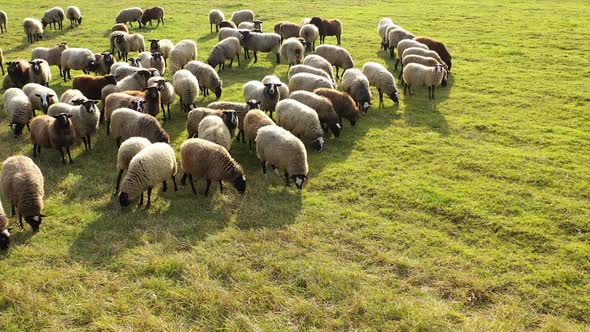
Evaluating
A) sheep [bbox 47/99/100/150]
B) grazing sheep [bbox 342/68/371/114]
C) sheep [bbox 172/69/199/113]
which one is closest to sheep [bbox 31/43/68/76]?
sheep [bbox 172/69/199/113]

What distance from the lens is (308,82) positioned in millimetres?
14266

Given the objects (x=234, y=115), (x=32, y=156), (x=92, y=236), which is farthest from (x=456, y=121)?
(x=32, y=156)

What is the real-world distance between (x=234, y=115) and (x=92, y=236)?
443 cm

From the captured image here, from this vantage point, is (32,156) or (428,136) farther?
(428,136)

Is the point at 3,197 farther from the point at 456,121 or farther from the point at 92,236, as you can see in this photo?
the point at 456,121

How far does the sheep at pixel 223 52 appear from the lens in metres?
18.2

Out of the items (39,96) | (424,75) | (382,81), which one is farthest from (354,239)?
(39,96)

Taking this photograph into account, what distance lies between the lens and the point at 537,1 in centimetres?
3403

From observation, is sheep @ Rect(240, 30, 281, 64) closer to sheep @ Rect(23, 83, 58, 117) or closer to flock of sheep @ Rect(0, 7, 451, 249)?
flock of sheep @ Rect(0, 7, 451, 249)

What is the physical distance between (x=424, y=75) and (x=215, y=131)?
809 centimetres

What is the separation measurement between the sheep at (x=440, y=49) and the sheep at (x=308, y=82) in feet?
21.8

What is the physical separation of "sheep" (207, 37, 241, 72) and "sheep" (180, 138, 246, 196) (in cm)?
Answer: 933

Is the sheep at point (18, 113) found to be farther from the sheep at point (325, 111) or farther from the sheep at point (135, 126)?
the sheep at point (325, 111)

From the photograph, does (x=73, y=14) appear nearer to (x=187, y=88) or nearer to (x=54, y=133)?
(x=187, y=88)
